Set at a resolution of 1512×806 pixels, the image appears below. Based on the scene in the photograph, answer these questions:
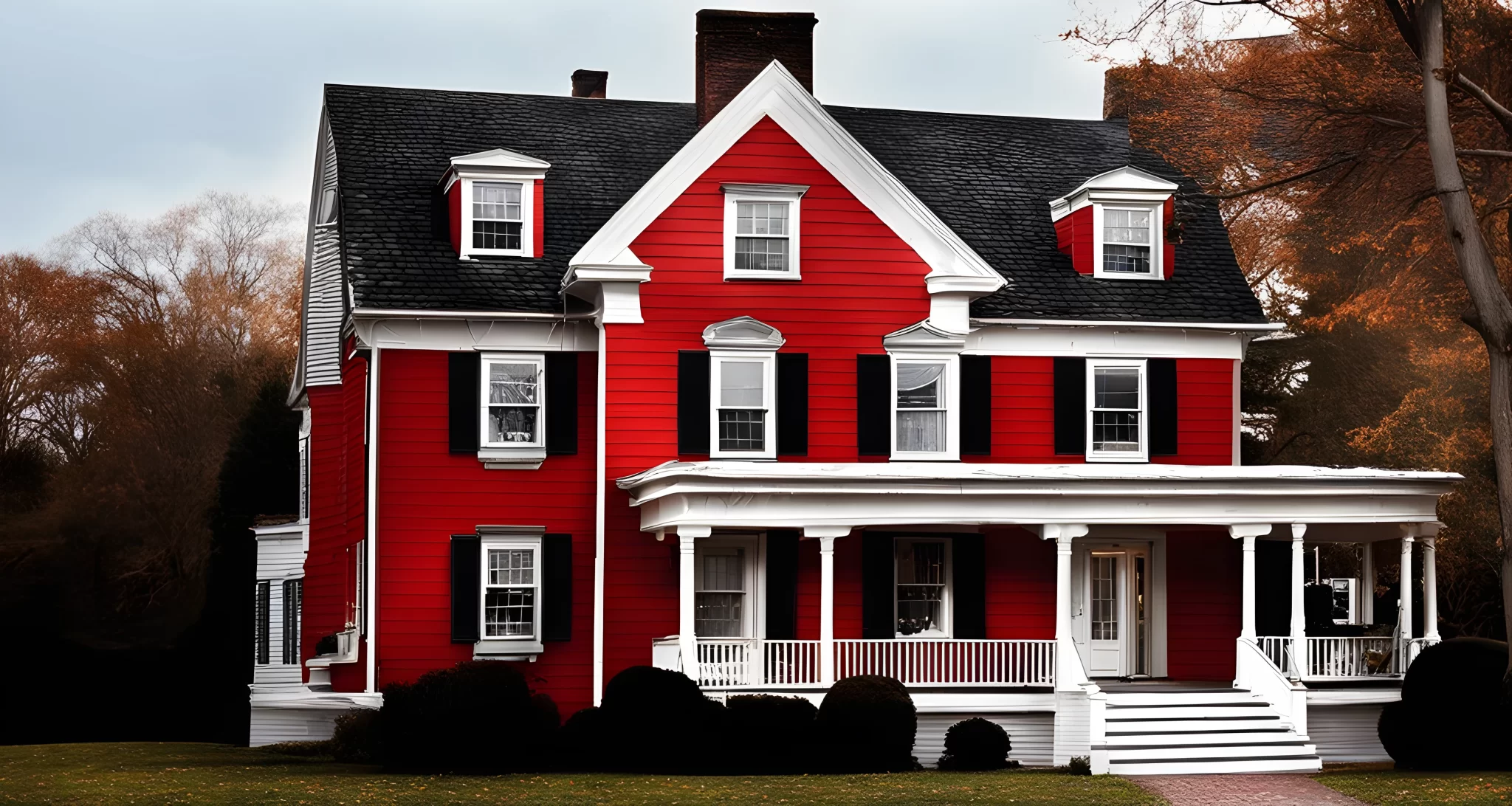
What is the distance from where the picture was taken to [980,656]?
27.4 metres

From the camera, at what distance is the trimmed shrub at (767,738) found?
22.5 metres

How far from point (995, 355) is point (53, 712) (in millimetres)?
27625

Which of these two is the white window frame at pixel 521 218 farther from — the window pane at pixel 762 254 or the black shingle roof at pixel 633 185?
the window pane at pixel 762 254

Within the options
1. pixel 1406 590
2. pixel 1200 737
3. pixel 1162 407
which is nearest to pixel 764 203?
pixel 1162 407

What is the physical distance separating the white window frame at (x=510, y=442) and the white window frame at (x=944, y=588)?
18.3 ft

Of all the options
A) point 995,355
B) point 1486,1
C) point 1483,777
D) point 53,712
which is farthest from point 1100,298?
point 53,712

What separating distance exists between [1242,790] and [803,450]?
8701 mm

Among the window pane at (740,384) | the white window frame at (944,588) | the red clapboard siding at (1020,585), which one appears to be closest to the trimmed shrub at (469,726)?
the window pane at (740,384)

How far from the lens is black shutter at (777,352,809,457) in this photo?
27047 millimetres

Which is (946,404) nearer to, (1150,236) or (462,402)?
(1150,236)

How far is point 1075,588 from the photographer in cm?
2806

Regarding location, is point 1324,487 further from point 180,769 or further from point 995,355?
point 180,769

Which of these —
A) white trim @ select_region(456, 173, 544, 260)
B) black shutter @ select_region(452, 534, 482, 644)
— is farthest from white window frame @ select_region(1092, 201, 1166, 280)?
black shutter @ select_region(452, 534, 482, 644)

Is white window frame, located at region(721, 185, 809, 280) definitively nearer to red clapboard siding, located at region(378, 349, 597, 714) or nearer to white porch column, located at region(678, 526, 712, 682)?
red clapboard siding, located at region(378, 349, 597, 714)
